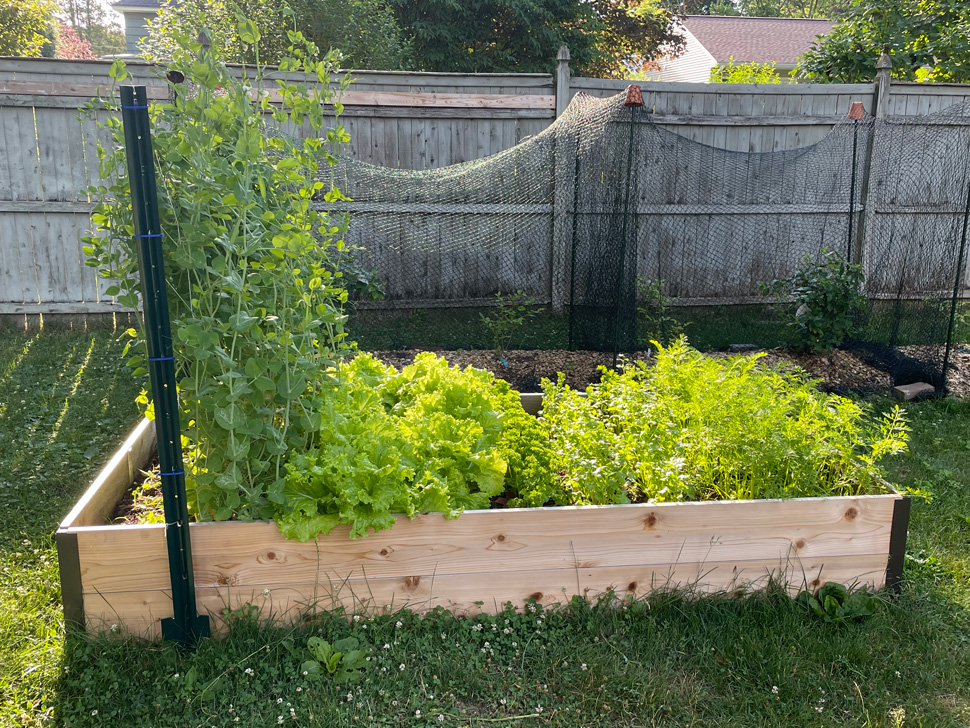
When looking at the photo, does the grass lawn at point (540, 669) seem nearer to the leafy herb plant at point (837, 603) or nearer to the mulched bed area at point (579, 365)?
the leafy herb plant at point (837, 603)

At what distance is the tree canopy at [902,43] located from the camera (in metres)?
8.58

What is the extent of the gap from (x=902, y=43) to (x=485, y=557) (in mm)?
9188

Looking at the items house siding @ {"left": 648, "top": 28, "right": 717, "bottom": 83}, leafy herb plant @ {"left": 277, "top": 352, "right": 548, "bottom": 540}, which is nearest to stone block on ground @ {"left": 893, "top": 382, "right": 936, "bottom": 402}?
leafy herb plant @ {"left": 277, "top": 352, "right": 548, "bottom": 540}

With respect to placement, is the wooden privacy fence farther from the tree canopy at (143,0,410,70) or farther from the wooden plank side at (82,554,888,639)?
the wooden plank side at (82,554,888,639)

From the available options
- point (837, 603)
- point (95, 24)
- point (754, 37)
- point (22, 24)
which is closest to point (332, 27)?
point (22, 24)

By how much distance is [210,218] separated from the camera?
214 centimetres

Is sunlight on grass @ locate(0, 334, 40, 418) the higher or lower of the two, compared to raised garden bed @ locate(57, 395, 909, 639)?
lower

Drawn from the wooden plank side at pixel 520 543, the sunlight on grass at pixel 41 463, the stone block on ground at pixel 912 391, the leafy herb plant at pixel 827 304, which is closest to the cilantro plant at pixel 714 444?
the wooden plank side at pixel 520 543

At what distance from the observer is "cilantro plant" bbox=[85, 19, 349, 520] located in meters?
2.09

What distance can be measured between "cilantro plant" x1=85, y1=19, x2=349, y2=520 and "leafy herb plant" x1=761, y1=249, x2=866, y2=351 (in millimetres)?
4065

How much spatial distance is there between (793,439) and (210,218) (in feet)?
6.61

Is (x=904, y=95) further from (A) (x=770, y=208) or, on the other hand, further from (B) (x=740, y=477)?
(B) (x=740, y=477)

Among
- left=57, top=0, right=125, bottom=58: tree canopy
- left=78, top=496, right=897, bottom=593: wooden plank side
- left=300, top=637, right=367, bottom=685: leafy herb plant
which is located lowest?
left=300, top=637, right=367, bottom=685: leafy herb plant

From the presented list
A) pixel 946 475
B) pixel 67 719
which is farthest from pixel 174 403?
pixel 946 475
